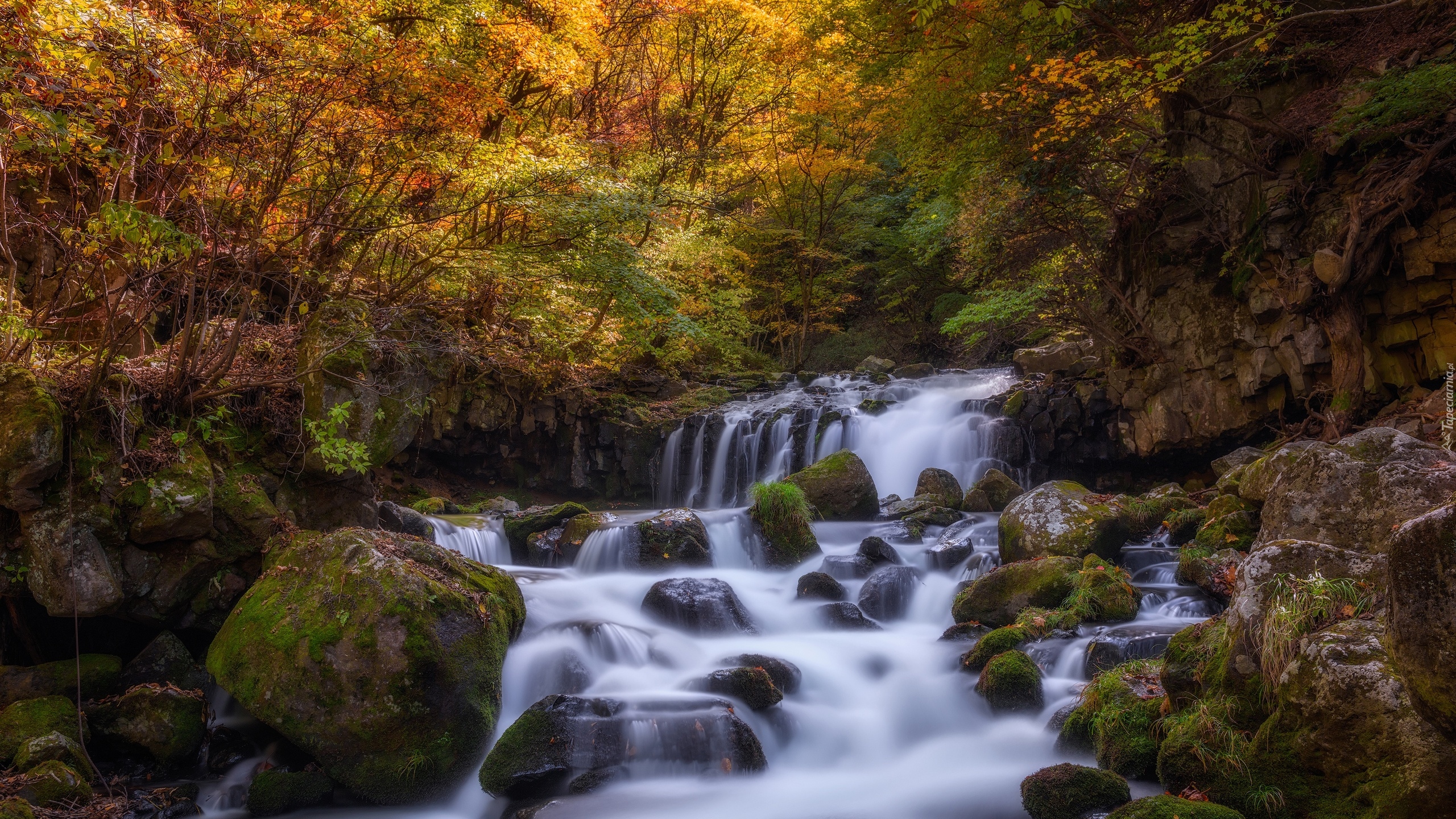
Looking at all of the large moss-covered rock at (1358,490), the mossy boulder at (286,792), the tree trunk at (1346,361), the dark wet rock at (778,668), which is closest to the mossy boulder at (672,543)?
the dark wet rock at (778,668)

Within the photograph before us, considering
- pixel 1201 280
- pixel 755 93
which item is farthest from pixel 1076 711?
pixel 755 93

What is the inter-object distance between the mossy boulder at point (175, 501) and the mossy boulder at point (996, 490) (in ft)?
34.2

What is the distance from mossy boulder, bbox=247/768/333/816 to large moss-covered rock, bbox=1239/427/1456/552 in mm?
7210

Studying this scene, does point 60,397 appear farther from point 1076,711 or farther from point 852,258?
point 852,258

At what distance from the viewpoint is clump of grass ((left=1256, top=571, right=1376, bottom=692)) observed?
4141 millimetres

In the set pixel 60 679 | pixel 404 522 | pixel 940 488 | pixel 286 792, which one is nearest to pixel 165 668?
pixel 60 679

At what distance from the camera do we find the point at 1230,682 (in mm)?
4473

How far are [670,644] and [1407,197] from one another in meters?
10.0

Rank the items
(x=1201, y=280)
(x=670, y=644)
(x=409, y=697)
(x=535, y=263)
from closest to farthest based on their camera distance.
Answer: (x=409, y=697) < (x=670, y=644) < (x=535, y=263) < (x=1201, y=280)

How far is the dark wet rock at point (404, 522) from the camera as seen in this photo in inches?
372

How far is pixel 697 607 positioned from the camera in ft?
26.5

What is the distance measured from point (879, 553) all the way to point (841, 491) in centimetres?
219

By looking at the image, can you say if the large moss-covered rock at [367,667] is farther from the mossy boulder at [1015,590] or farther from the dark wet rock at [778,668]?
the mossy boulder at [1015,590]

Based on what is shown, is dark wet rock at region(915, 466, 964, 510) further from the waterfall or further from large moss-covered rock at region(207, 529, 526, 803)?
large moss-covered rock at region(207, 529, 526, 803)
